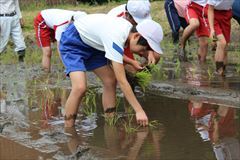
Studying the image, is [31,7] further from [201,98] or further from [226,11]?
[201,98]

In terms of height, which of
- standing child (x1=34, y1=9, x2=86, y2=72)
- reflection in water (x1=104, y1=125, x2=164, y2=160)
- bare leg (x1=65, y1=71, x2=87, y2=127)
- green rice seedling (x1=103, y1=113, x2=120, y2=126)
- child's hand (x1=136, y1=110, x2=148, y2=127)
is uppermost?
standing child (x1=34, y1=9, x2=86, y2=72)

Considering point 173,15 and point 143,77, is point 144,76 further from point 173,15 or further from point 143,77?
point 173,15

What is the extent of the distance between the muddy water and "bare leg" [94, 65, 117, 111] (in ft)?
0.52

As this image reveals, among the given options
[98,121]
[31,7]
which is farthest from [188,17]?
[31,7]

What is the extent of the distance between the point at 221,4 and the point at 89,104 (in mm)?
2218

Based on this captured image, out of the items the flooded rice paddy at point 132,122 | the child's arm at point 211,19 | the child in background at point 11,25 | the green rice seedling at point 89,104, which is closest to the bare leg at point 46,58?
the flooded rice paddy at point 132,122

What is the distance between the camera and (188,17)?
26.9ft

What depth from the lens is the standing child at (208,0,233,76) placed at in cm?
700

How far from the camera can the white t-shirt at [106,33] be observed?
469cm

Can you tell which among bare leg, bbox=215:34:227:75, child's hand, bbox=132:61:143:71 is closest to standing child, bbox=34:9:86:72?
child's hand, bbox=132:61:143:71

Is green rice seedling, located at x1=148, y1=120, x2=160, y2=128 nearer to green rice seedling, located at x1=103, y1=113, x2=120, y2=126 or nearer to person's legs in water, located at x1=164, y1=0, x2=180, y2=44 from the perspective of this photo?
green rice seedling, located at x1=103, y1=113, x2=120, y2=126

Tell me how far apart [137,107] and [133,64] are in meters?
0.71

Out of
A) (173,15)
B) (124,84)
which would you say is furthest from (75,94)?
(173,15)

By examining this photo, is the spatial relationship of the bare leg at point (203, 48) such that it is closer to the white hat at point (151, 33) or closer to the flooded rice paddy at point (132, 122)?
the flooded rice paddy at point (132, 122)
